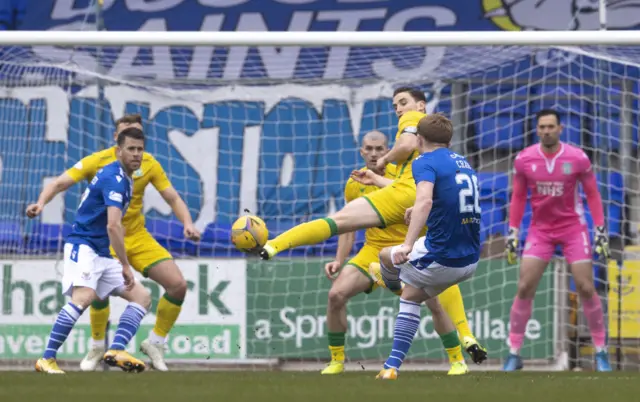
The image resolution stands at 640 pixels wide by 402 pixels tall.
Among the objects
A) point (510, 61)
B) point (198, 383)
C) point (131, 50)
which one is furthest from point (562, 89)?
point (198, 383)

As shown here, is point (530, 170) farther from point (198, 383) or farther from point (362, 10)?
point (362, 10)

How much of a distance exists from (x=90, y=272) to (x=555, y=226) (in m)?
3.40

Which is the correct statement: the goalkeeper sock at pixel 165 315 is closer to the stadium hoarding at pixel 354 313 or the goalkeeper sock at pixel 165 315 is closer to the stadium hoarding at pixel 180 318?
the stadium hoarding at pixel 180 318

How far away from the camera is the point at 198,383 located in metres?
7.85

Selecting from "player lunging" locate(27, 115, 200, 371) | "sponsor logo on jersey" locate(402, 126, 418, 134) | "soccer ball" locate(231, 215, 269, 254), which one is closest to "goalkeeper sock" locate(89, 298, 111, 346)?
"player lunging" locate(27, 115, 200, 371)

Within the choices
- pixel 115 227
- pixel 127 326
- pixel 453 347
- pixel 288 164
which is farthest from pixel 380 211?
pixel 288 164

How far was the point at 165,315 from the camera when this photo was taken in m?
9.97

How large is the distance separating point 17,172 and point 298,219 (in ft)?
8.28

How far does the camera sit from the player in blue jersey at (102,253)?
8867 mm

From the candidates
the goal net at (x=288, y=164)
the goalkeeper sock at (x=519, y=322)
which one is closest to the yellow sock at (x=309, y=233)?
the goalkeeper sock at (x=519, y=322)

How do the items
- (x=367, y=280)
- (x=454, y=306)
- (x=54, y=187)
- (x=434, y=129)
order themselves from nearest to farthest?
1. (x=434, y=129)
2. (x=454, y=306)
3. (x=367, y=280)
4. (x=54, y=187)

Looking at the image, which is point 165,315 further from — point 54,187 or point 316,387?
point 316,387

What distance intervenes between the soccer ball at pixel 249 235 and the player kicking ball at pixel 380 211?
73 millimetres

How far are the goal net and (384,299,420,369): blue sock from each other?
10.5 ft
